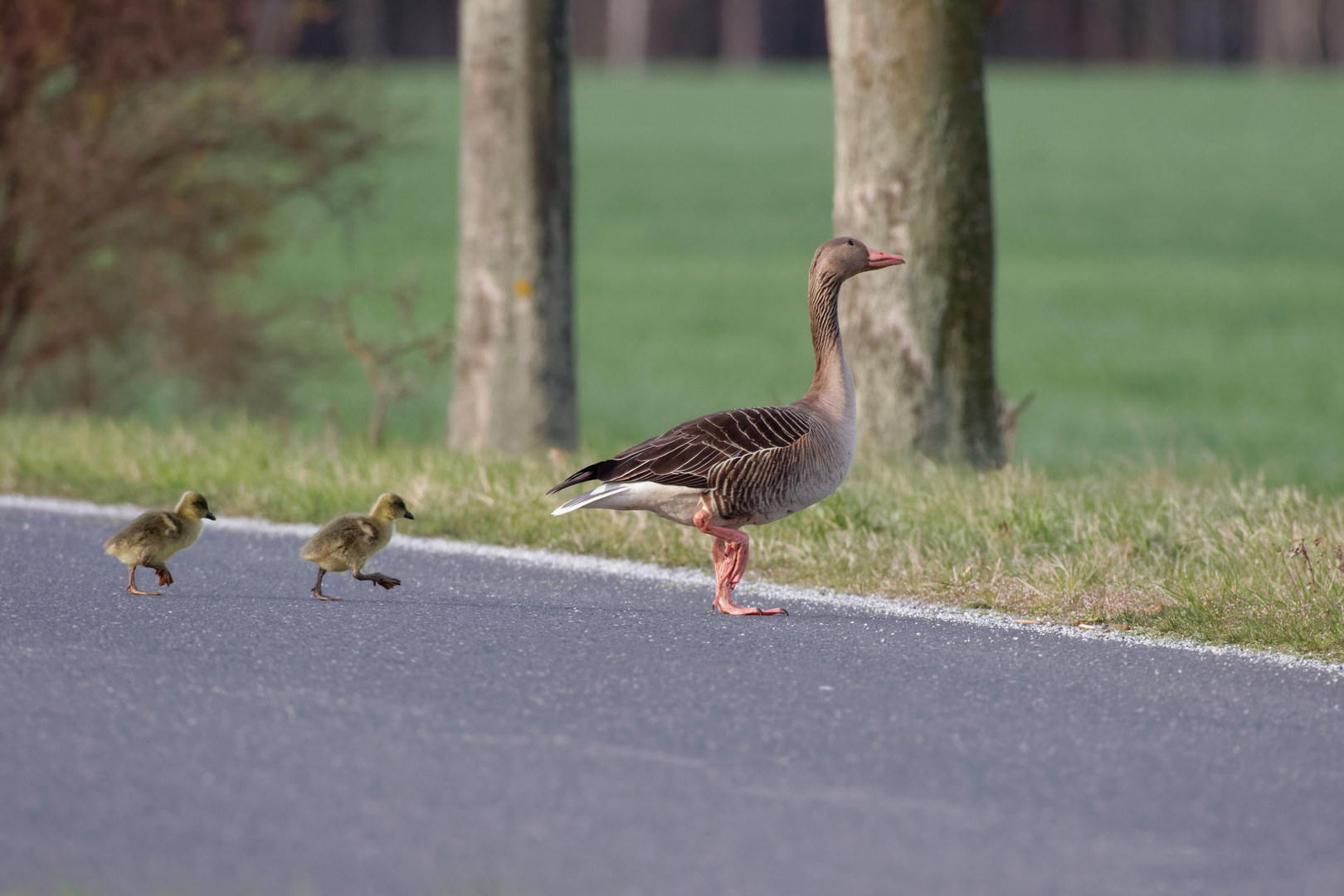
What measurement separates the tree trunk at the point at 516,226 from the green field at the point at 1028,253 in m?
0.94

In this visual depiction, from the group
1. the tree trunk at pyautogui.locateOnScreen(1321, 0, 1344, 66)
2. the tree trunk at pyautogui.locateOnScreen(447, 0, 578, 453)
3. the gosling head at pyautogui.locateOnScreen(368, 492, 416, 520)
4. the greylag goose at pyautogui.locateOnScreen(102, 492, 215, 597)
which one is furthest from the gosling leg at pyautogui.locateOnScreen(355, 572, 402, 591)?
the tree trunk at pyautogui.locateOnScreen(1321, 0, 1344, 66)

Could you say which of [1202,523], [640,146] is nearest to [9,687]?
[1202,523]

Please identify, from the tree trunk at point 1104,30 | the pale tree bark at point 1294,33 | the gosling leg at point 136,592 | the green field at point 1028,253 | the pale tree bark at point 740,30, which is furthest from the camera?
the tree trunk at point 1104,30

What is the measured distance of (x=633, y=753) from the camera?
188 inches

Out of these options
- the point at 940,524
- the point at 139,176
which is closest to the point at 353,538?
the point at 940,524

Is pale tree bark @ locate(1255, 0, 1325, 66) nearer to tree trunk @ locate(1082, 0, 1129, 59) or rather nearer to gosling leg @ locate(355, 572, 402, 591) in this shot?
tree trunk @ locate(1082, 0, 1129, 59)

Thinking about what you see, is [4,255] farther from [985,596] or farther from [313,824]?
[313,824]

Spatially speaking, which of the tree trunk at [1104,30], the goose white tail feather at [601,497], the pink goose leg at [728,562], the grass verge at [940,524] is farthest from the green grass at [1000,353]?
the tree trunk at [1104,30]

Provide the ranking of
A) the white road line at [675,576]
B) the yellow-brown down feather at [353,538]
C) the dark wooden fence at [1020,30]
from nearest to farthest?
the white road line at [675,576], the yellow-brown down feather at [353,538], the dark wooden fence at [1020,30]

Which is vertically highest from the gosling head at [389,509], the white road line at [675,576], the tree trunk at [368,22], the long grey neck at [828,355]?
the tree trunk at [368,22]

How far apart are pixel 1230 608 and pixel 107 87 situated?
36.6ft

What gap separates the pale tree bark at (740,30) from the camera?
6175 cm

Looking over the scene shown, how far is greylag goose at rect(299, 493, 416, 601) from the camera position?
Result: 22.5ft

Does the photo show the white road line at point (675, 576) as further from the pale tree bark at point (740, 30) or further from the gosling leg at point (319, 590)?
the pale tree bark at point (740, 30)
